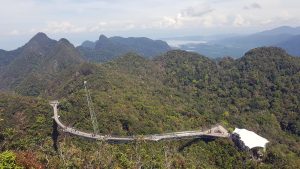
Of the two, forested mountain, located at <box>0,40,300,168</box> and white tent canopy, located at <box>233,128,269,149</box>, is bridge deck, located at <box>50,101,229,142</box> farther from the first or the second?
white tent canopy, located at <box>233,128,269,149</box>

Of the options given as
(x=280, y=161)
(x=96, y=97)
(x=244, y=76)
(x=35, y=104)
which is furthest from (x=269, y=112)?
(x=35, y=104)

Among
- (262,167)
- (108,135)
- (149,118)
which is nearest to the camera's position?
(262,167)

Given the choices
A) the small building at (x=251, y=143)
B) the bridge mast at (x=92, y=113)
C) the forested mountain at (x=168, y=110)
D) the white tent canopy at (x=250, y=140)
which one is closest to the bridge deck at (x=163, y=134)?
the forested mountain at (x=168, y=110)

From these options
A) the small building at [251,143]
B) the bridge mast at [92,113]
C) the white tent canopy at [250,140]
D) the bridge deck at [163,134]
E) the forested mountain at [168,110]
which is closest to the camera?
the forested mountain at [168,110]

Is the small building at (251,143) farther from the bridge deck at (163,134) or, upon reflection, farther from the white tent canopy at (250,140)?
the bridge deck at (163,134)

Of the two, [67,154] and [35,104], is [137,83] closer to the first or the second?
[35,104]

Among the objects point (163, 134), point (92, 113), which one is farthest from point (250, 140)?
point (92, 113)

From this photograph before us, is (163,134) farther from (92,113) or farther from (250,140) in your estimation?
(250,140)

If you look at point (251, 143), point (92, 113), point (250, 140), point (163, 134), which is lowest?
point (251, 143)

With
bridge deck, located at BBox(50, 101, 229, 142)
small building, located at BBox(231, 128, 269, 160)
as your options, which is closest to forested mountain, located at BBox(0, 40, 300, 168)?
bridge deck, located at BBox(50, 101, 229, 142)
